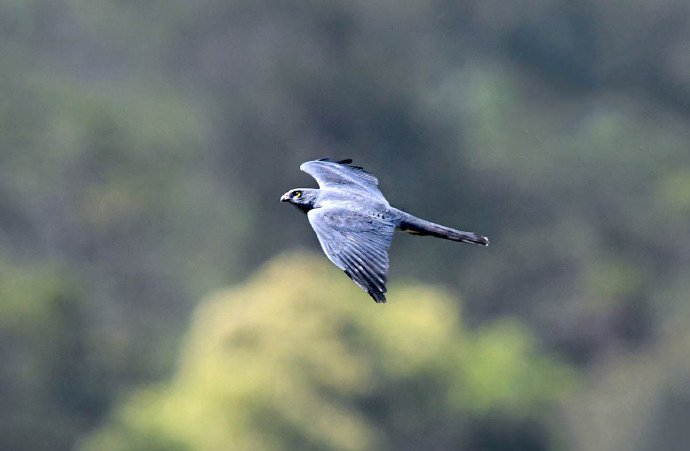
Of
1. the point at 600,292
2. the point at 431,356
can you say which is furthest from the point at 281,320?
the point at 600,292

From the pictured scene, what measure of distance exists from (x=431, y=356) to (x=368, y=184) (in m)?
31.8

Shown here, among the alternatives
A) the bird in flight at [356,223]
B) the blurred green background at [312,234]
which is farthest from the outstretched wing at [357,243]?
the blurred green background at [312,234]

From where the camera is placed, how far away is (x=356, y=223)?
55.1ft

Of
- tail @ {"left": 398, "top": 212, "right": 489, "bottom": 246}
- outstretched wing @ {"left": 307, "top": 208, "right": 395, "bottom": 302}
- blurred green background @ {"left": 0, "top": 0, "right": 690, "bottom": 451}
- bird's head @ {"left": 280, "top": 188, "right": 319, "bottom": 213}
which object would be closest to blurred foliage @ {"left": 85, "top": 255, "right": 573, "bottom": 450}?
blurred green background @ {"left": 0, "top": 0, "right": 690, "bottom": 451}

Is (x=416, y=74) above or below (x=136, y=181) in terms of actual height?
above

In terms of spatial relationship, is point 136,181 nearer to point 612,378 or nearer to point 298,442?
point 612,378

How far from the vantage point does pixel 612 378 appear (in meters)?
60.3

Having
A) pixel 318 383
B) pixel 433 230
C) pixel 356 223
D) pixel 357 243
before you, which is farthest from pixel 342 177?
pixel 318 383

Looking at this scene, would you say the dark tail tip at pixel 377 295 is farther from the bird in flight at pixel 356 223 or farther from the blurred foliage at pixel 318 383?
the blurred foliage at pixel 318 383

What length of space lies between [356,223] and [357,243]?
53 cm

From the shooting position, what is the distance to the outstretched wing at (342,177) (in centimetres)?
1880

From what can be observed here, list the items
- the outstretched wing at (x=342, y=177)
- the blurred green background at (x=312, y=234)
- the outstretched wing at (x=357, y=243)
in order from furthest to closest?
1. the blurred green background at (x=312, y=234)
2. the outstretched wing at (x=342, y=177)
3. the outstretched wing at (x=357, y=243)

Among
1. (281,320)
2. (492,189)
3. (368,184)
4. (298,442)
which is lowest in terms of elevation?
(368,184)

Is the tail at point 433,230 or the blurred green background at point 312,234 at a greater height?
the blurred green background at point 312,234
